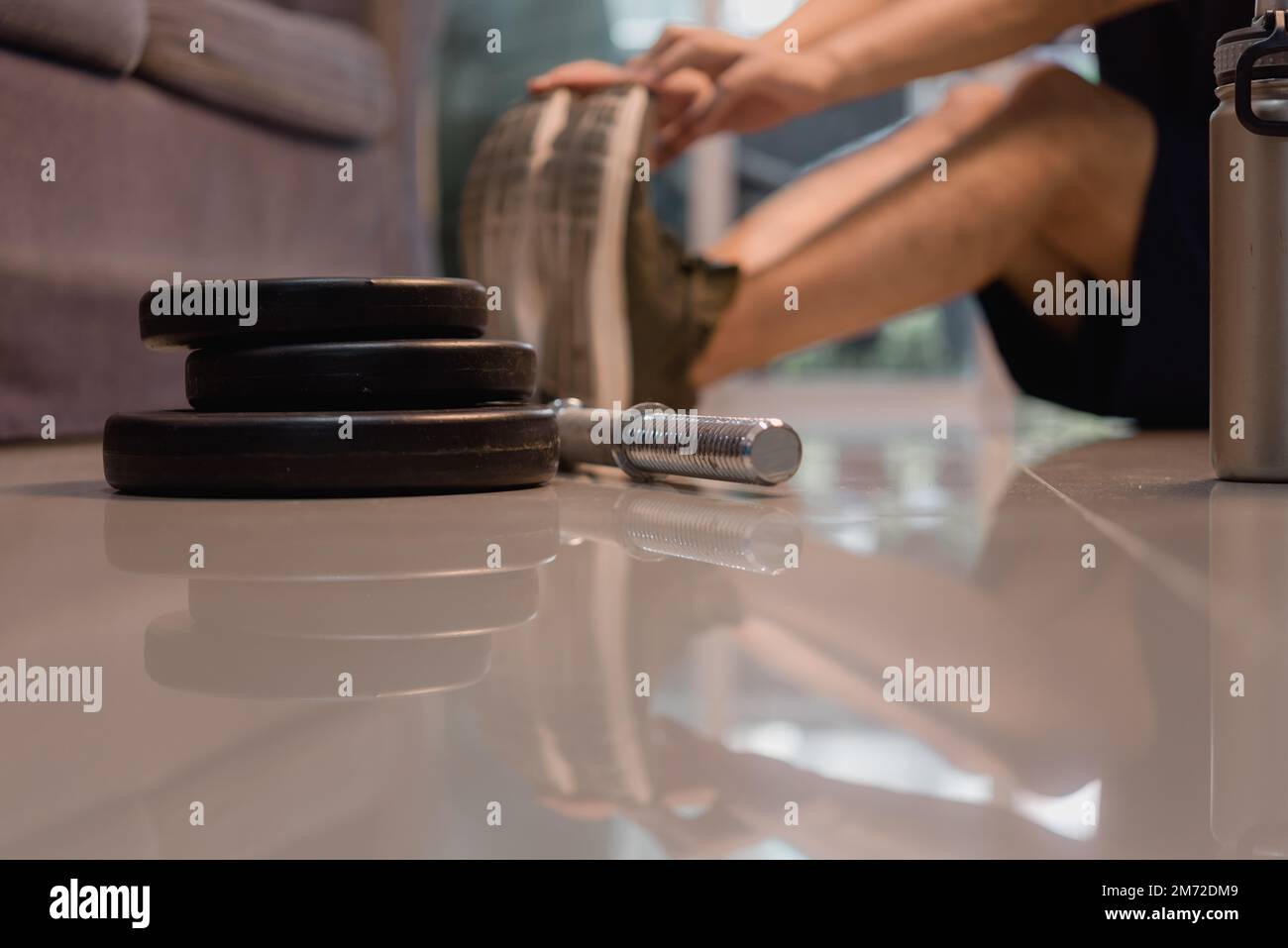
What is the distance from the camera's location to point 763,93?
1.48 meters

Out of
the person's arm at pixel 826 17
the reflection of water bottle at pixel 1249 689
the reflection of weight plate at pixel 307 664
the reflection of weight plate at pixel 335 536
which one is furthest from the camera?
the person's arm at pixel 826 17

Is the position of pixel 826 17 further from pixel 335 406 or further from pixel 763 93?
pixel 335 406

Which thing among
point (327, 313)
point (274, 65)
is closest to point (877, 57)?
point (327, 313)

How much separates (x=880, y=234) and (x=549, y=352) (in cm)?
46

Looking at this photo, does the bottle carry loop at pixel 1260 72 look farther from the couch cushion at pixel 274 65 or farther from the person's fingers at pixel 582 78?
the couch cushion at pixel 274 65

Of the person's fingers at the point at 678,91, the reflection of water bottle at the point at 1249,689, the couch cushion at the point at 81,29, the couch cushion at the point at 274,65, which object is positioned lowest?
the reflection of water bottle at the point at 1249,689

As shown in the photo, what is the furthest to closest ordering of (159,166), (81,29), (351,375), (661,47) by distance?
(159,166) → (81,29) → (661,47) → (351,375)

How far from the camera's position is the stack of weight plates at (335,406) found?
1009 mm

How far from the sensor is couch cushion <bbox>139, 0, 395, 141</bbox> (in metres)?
1.97

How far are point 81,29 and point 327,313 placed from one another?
3.04 feet

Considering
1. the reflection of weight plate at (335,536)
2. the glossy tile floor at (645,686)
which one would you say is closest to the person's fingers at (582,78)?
the reflection of weight plate at (335,536)

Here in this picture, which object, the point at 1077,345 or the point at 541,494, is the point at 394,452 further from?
the point at 1077,345

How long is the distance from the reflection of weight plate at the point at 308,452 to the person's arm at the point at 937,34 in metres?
0.72

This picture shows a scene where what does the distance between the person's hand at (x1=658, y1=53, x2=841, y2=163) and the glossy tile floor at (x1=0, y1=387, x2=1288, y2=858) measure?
28.4 inches
